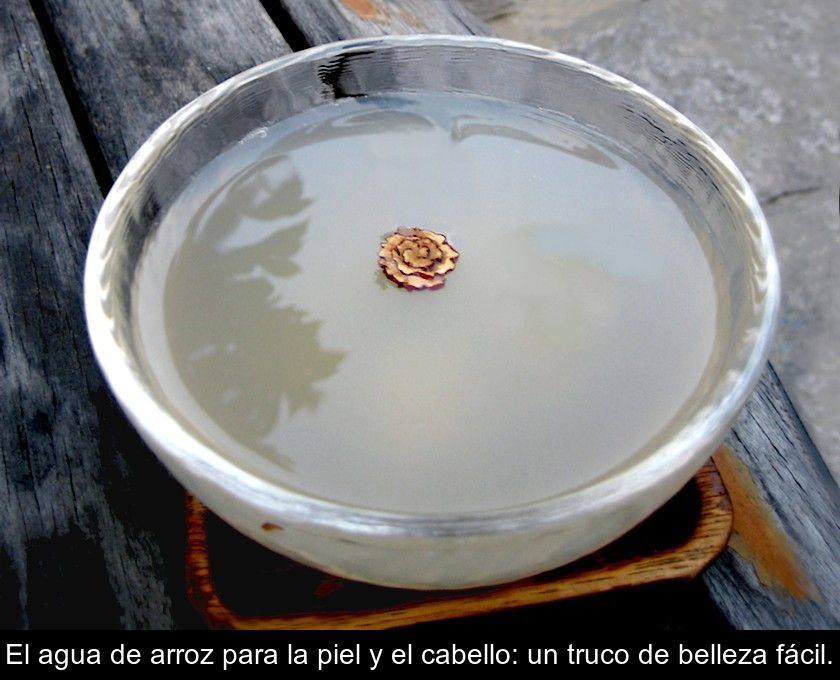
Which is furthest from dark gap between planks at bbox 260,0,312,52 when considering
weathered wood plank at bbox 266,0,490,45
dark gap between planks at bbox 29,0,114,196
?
→ dark gap between planks at bbox 29,0,114,196

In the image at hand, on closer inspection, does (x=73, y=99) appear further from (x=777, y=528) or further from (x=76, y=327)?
(x=777, y=528)

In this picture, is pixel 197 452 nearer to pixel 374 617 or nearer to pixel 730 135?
pixel 374 617

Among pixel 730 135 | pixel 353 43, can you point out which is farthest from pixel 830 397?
pixel 353 43

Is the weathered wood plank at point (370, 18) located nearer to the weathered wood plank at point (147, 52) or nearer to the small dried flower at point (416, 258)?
the weathered wood plank at point (147, 52)

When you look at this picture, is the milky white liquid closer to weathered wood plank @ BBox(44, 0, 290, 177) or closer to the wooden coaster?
the wooden coaster

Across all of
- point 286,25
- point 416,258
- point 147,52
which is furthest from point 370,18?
point 416,258

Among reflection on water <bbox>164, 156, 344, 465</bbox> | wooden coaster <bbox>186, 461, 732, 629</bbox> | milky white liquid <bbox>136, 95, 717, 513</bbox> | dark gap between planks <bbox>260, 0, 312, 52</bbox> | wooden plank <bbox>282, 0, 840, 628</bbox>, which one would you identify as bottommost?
wooden coaster <bbox>186, 461, 732, 629</bbox>

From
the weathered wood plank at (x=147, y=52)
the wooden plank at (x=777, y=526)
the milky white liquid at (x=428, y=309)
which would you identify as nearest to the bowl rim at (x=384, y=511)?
the milky white liquid at (x=428, y=309)
